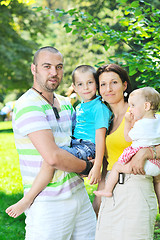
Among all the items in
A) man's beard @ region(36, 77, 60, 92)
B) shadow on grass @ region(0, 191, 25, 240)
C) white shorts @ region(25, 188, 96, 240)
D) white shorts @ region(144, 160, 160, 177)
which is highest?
man's beard @ region(36, 77, 60, 92)

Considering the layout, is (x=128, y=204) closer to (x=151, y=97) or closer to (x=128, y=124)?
(x=128, y=124)

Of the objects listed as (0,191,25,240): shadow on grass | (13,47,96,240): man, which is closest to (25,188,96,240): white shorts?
(13,47,96,240): man

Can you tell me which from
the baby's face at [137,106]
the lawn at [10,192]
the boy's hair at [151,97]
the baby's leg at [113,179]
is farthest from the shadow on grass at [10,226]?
the boy's hair at [151,97]

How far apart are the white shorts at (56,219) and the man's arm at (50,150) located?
378 millimetres

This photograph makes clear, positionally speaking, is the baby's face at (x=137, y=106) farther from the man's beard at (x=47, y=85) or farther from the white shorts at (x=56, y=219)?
the white shorts at (x=56, y=219)

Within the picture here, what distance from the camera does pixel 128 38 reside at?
13.6 ft

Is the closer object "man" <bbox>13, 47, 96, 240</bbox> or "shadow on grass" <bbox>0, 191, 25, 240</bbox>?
"man" <bbox>13, 47, 96, 240</bbox>

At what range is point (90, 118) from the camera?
2998 millimetres

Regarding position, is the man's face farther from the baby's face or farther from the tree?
the tree

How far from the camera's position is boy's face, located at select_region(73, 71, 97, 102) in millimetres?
3066

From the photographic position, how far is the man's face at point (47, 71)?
2.78 m

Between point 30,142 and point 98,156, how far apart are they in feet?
1.93

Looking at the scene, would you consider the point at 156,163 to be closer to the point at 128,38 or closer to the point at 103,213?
the point at 103,213

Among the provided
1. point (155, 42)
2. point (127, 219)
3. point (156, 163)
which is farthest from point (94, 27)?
point (127, 219)
